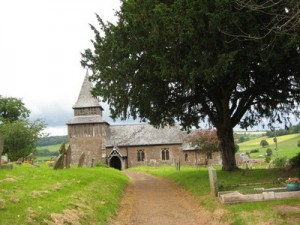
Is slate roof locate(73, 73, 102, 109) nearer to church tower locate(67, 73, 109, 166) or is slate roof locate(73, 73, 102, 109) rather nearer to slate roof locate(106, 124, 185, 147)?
church tower locate(67, 73, 109, 166)

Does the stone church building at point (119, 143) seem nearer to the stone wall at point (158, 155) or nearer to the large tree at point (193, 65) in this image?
the stone wall at point (158, 155)

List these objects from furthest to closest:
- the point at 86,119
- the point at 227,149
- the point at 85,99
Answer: the point at 85,99, the point at 86,119, the point at 227,149

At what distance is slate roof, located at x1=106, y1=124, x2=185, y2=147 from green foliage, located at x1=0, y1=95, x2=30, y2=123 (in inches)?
713

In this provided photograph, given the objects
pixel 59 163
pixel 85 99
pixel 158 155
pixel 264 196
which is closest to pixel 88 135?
pixel 85 99

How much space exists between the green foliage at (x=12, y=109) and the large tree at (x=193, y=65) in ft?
154

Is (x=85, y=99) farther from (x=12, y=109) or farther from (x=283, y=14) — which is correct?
(x=283, y=14)

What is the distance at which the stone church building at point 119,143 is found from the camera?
60000mm

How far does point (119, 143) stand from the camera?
6241 centimetres

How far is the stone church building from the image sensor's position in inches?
2362

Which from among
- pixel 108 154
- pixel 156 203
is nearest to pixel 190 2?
pixel 156 203

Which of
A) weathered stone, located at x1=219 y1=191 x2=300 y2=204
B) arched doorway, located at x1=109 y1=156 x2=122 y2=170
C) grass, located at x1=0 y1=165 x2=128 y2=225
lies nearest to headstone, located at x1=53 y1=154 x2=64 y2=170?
grass, located at x1=0 y1=165 x2=128 y2=225

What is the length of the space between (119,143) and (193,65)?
47.0 m

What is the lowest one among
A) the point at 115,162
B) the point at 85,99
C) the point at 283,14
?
the point at 115,162

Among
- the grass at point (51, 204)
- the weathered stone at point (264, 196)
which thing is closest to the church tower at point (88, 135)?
the grass at point (51, 204)
